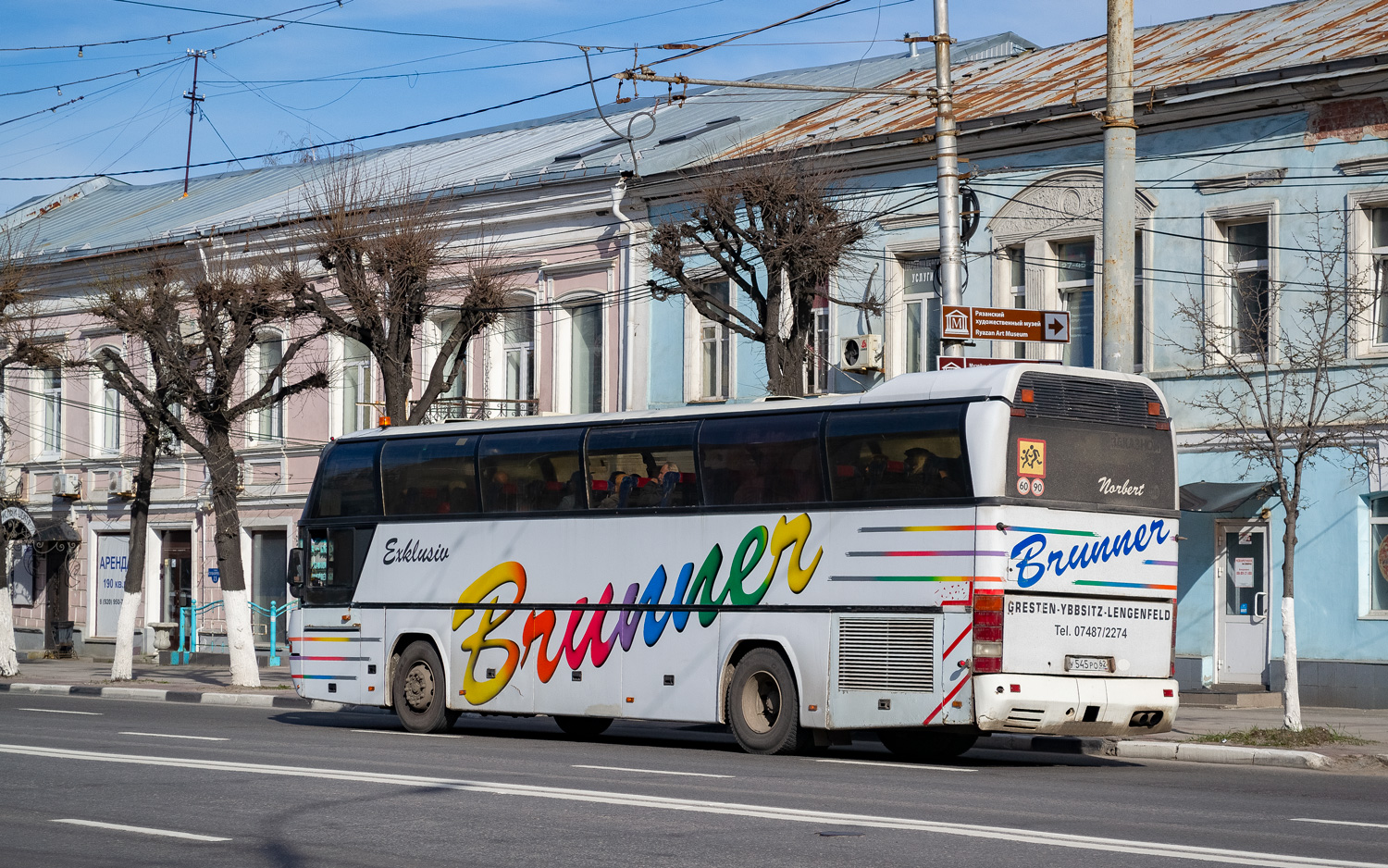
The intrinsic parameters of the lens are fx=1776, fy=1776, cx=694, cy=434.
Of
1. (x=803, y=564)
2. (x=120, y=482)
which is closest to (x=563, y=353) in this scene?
(x=120, y=482)

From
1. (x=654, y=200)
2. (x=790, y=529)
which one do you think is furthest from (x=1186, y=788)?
(x=654, y=200)

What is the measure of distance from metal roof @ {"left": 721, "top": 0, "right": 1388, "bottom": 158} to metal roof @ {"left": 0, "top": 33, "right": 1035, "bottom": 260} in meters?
2.01

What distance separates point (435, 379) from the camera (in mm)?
26922

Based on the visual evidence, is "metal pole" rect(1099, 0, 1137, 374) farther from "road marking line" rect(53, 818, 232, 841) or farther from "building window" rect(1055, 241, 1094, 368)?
"road marking line" rect(53, 818, 232, 841)

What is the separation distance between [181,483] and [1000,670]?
2833cm

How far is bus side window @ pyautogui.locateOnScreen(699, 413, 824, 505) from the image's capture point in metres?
16.0

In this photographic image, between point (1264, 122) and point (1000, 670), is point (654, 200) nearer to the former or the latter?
point (1264, 122)

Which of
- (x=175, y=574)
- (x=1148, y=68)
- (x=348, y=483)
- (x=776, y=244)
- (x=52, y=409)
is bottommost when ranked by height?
(x=175, y=574)

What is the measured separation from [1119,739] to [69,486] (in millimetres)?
30555

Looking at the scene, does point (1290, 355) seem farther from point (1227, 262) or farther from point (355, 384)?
point (355, 384)

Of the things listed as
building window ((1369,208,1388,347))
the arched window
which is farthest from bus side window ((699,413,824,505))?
the arched window

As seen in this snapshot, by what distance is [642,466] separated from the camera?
17359 millimetres

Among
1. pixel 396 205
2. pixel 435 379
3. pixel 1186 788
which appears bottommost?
pixel 1186 788

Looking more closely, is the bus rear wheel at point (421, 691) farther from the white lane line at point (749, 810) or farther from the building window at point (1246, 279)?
the building window at point (1246, 279)
